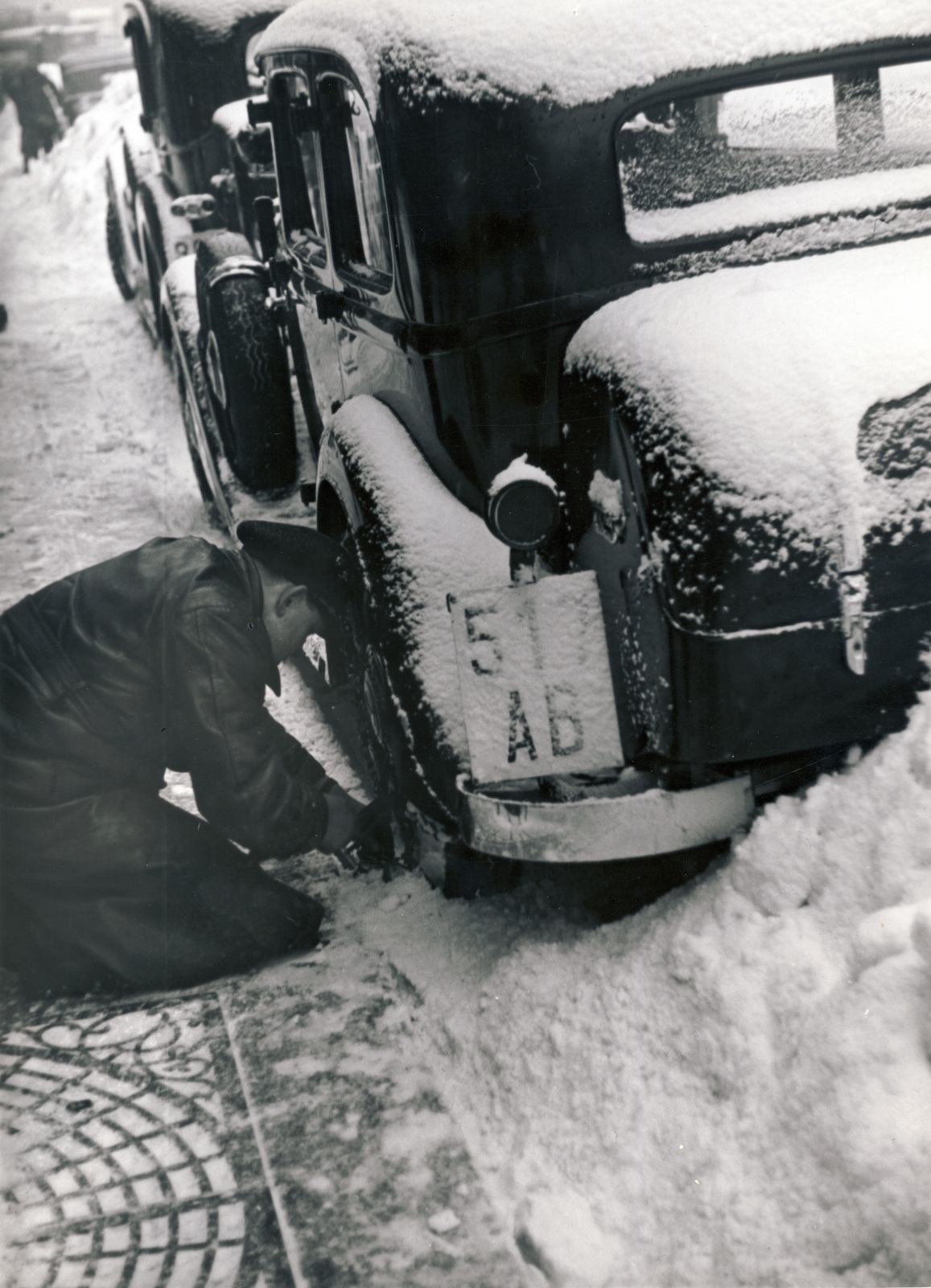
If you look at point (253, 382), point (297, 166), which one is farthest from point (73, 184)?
point (297, 166)

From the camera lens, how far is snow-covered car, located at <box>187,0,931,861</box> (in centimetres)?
222

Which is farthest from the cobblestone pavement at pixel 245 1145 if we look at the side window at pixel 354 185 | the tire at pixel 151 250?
the tire at pixel 151 250

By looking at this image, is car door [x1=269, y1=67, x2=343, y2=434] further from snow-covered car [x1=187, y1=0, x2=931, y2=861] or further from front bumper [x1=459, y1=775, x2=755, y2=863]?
front bumper [x1=459, y1=775, x2=755, y2=863]

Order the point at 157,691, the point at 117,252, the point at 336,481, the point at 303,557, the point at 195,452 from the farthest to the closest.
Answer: the point at 117,252 < the point at 195,452 < the point at 336,481 < the point at 303,557 < the point at 157,691

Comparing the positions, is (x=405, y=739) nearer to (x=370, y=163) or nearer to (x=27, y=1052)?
(x=27, y=1052)

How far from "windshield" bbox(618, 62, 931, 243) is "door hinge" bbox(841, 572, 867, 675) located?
90cm

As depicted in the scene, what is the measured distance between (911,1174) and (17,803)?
215cm

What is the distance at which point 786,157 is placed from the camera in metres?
2.84

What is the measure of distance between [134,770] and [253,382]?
225 centimetres

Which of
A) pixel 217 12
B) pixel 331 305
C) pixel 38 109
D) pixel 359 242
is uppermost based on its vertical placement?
pixel 38 109

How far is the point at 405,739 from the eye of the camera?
2.85 metres

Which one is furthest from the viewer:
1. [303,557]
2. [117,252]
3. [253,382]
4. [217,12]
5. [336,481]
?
[117,252]

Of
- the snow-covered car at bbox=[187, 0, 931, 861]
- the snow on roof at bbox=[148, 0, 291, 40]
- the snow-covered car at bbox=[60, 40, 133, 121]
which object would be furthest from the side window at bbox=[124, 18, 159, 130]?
the snow-covered car at bbox=[60, 40, 133, 121]

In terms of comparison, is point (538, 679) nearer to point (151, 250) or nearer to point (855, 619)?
point (855, 619)
